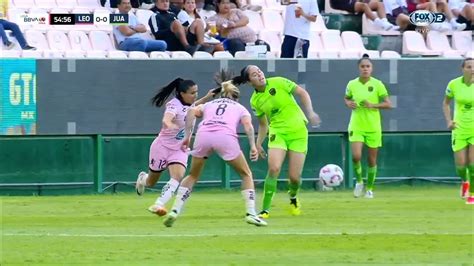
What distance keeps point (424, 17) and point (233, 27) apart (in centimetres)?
494

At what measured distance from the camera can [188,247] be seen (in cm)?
1445

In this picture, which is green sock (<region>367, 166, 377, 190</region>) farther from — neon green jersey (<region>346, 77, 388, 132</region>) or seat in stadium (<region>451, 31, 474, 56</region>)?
seat in stadium (<region>451, 31, 474, 56</region>)

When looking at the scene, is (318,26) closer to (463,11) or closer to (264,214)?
(463,11)

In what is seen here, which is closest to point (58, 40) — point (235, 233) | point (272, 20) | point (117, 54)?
point (117, 54)

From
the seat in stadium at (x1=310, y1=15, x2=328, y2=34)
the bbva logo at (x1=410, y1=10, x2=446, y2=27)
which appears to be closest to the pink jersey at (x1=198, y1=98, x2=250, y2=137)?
the seat in stadium at (x1=310, y1=15, x2=328, y2=34)

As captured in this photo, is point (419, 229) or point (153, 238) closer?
point (153, 238)

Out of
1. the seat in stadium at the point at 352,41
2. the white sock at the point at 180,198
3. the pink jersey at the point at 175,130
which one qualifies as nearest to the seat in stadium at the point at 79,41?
the seat in stadium at the point at 352,41

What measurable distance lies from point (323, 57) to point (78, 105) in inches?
201

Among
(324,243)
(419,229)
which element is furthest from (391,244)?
(419,229)

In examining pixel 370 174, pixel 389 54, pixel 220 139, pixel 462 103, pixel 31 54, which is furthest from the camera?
pixel 389 54

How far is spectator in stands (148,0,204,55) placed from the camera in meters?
25.8

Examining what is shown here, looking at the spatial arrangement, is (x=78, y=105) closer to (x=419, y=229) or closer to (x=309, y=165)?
(x=309, y=165)

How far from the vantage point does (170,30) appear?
26.0 meters

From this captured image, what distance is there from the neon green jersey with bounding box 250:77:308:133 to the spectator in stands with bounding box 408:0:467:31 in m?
11.3
